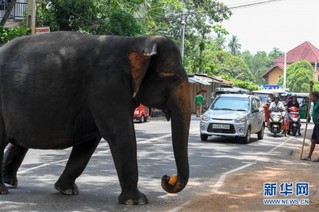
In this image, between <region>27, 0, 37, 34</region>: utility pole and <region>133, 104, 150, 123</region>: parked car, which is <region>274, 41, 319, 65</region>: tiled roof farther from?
<region>27, 0, 37, 34</region>: utility pole

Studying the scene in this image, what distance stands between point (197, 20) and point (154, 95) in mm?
40138

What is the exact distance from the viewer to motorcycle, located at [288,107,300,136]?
80.5 ft

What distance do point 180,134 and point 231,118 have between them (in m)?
11.8

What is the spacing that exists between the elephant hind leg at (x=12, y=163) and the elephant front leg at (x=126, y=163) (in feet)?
6.74

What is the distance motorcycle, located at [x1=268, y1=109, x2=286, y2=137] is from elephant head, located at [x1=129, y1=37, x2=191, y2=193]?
16276 mm

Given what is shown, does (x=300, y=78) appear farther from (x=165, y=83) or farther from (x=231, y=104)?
(x=165, y=83)

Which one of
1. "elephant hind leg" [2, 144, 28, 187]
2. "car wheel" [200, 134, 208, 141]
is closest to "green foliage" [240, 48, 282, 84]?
"car wheel" [200, 134, 208, 141]

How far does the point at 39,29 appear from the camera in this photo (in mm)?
18922

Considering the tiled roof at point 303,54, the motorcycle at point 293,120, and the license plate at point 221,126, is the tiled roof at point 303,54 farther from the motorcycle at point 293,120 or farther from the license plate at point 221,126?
the license plate at point 221,126

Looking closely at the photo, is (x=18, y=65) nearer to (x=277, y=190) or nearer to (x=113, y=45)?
(x=113, y=45)

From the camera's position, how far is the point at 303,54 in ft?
313

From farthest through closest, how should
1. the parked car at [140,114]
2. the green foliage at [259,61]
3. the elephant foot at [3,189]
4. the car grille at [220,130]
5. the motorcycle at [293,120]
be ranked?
the green foliage at [259,61], the parked car at [140,114], the motorcycle at [293,120], the car grille at [220,130], the elephant foot at [3,189]

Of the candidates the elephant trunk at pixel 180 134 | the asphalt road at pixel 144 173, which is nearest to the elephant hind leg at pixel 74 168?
the asphalt road at pixel 144 173

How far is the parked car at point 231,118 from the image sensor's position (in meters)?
19.3
